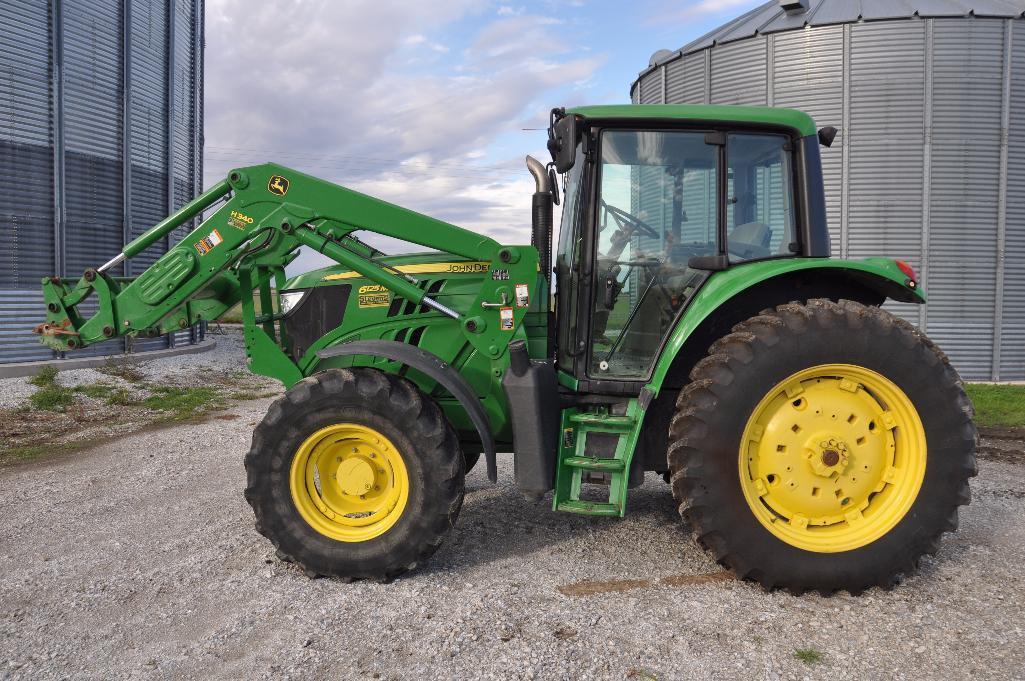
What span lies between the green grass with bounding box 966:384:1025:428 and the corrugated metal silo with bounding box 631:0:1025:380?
1.07 meters

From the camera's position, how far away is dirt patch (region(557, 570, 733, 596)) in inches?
135

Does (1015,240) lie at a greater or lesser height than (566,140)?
greater

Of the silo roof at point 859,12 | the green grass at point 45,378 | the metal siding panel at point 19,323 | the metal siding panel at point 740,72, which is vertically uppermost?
the silo roof at point 859,12

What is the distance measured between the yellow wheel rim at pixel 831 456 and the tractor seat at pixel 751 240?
758 mm

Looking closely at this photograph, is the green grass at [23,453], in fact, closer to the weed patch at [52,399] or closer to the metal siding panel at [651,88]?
the weed patch at [52,399]

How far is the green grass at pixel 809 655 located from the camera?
279cm

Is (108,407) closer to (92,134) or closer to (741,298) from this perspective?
(92,134)

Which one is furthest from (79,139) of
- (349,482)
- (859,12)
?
(859,12)

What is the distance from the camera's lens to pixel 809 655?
2.83 m

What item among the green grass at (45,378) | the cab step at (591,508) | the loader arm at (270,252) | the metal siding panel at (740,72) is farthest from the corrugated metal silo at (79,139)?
the metal siding panel at (740,72)

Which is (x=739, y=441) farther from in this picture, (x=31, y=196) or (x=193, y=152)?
(x=193, y=152)

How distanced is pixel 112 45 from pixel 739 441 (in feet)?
38.3

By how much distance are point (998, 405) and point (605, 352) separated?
7.08 metres

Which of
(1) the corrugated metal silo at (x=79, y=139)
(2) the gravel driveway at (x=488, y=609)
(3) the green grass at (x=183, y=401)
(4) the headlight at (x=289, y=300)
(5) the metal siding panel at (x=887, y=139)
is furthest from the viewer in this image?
(5) the metal siding panel at (x=887, y=139)
